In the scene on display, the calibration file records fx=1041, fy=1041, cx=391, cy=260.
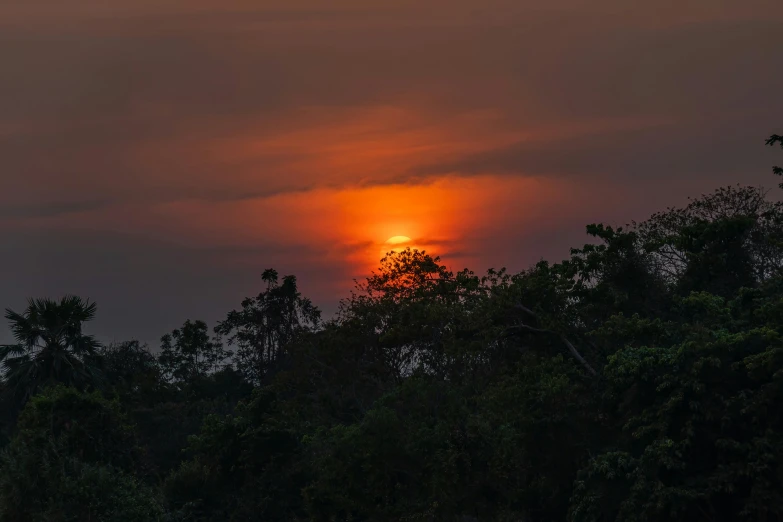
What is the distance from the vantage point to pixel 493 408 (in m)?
31.7

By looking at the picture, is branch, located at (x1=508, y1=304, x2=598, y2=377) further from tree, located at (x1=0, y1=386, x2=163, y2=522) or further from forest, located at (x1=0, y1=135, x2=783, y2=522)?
tree, located at (x1=0, y1=386, x2=163, y2=522)

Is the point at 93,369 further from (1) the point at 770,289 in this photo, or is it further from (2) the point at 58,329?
(1) the point at 770,289

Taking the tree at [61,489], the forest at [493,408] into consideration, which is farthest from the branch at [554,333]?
Result: the tree at [61,489]

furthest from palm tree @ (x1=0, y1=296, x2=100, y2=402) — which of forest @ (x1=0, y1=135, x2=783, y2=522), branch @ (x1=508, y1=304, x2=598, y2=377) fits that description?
branch @ (x1=508, y1=304, x2=598, y2=377)

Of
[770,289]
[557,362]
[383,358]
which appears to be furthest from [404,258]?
[770,289]

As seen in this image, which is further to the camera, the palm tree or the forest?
the palm tree

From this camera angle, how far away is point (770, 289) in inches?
1086

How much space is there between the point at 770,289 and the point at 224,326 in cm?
5293

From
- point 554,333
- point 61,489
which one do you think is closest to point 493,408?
point 554,333

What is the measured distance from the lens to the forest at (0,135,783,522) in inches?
962

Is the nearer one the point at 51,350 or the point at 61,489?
the point at 61,489

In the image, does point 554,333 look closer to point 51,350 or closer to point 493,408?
point 493,408

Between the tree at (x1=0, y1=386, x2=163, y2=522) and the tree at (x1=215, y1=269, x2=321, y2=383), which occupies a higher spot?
the tree at (x1=215, y1=269, x2=321, y2=383)

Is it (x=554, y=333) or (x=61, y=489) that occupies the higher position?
(x=554, y=333)
